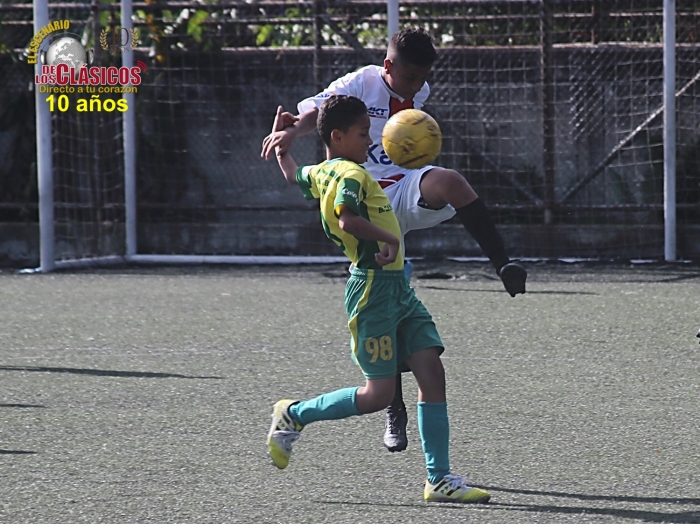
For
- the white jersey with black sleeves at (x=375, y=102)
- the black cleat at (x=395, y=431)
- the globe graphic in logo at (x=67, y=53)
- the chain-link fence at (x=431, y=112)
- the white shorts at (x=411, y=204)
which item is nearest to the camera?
the black cleat at (x=395, y=431)

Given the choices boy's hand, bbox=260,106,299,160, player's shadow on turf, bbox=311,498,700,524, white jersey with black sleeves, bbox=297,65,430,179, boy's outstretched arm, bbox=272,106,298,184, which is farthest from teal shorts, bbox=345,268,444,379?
white jersey with black sleeves, bbox=297,65,430,179

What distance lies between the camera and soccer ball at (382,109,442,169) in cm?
420

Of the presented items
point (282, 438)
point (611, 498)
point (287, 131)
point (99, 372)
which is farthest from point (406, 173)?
point (99, 372)

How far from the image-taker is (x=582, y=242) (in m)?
11.6

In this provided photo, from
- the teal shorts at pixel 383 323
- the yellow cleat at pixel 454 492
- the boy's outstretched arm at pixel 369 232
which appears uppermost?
the boy's outstretched arm at pixel 369 232

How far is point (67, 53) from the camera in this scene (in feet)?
39.3

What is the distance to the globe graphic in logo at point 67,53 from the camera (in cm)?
1182

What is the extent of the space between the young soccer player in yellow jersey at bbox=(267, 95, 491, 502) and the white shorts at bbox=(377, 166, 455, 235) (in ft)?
1.66

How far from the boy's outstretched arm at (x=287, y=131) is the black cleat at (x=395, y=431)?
1041 mm

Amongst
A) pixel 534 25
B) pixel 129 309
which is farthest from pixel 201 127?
pixel 129 309

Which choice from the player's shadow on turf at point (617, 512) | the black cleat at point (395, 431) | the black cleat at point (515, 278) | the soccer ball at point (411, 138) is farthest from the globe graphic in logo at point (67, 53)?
the player's shadow on turf at point (617, 512)

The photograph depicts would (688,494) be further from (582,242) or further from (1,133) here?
(1,133)

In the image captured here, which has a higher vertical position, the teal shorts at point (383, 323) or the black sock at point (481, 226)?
the black sock at point (481, 226)

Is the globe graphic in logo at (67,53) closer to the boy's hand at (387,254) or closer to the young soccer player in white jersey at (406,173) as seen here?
the young soccer player in white jersey at (406,173)
